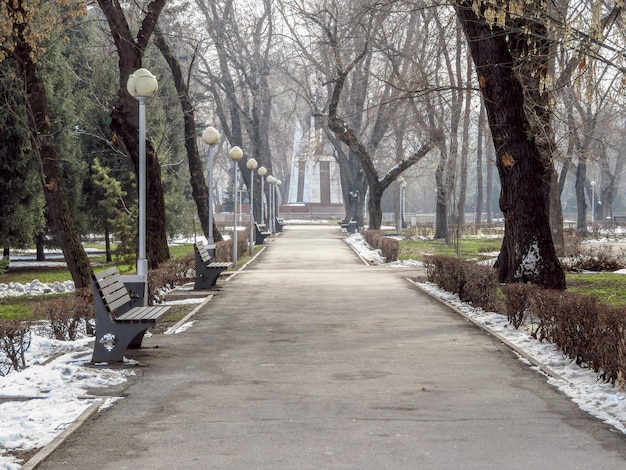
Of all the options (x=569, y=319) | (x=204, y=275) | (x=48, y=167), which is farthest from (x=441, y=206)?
(x=569, y=319)

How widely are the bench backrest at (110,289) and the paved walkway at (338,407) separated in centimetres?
66

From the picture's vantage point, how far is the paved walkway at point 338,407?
6.15 metres

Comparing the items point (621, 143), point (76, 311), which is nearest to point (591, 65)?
point (76, 311)

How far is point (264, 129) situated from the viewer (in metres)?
56.5

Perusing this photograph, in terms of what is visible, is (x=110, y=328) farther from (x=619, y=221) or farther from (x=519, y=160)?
(x=619, y=221)

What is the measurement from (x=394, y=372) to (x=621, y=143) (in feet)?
199

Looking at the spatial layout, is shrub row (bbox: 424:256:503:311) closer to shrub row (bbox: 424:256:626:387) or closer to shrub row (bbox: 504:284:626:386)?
shrub row (bbox: 424:256:626:387)

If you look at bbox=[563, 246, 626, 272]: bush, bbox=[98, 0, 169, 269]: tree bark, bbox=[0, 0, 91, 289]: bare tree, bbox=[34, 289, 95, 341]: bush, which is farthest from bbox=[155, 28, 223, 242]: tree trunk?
bbox=[34, 289, 95, 341]: bush

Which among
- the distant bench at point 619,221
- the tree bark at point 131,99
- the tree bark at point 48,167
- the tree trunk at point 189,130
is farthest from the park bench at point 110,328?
the distant bench at point 619,221

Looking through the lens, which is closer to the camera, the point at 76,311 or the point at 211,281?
the point at 76,311

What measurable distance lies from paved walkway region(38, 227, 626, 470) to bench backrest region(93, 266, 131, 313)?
2.15 feet

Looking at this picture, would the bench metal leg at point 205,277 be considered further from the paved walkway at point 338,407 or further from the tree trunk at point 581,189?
the tree trunk at point 581,189

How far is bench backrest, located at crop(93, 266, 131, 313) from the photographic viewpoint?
9914mm

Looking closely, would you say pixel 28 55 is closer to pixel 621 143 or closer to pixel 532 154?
pixel 532 154
